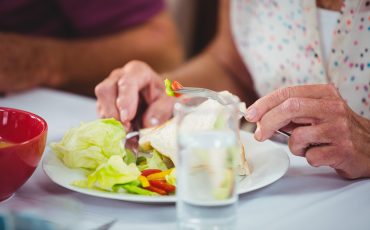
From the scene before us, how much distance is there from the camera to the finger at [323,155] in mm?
944

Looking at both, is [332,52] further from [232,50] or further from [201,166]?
[201,166]

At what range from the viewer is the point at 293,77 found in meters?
1.41

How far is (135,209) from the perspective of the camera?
0.89m

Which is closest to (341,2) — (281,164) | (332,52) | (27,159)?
(332,52)

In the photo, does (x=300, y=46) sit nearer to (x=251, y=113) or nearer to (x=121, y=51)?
(x=251, y=113)

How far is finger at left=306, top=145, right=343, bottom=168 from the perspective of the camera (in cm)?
94

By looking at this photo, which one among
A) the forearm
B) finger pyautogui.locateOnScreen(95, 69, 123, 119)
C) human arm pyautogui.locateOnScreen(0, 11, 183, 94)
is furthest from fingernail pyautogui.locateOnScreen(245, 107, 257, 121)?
the forearm

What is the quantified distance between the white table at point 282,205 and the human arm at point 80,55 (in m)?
0.78

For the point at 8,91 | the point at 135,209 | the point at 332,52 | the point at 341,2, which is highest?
the point at 341,2

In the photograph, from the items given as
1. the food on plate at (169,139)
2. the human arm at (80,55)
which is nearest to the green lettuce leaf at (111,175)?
the food on plate at (169,139)

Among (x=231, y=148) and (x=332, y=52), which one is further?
(x=332, y=52)

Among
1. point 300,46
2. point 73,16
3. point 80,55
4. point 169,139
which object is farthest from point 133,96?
point 73,16

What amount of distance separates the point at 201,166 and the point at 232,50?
37.9 inches

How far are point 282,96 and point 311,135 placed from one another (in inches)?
2.9
